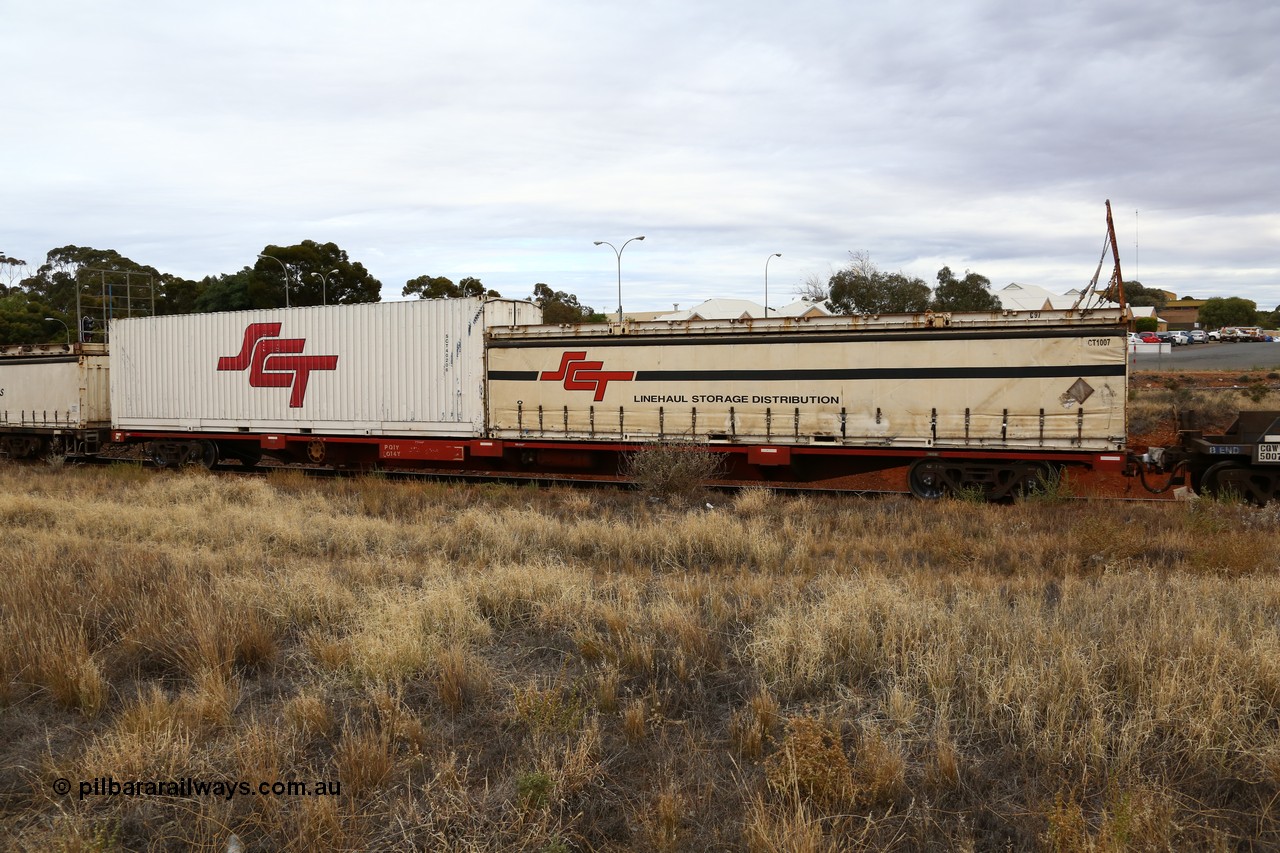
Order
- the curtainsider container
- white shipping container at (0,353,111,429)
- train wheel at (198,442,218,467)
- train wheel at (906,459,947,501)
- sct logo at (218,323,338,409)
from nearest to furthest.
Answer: the curtainsider container < train wheel at (906,459,947,501) < sct logo at (218,323,338,409) < train wheel at (198,442,218,467) < white shipping container at (0,353,111,429)

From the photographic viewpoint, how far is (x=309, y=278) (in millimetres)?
68500

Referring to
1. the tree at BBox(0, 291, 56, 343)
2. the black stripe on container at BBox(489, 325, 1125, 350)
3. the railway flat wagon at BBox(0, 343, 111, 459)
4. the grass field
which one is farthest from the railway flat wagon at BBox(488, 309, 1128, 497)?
the tree at BBox(0, 291, 56, 343)

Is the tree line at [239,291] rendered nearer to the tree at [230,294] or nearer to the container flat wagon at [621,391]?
the tree at [230,294]

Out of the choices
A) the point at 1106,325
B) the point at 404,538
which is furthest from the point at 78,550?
the point at 1106,325

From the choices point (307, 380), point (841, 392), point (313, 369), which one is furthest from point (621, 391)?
point (307, 380)

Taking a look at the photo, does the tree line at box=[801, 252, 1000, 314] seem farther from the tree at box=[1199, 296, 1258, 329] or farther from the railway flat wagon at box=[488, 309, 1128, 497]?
the tree at box=[1199, 296, 1258, 329]

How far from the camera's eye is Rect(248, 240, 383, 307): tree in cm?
6531

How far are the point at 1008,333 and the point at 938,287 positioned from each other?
144 ft

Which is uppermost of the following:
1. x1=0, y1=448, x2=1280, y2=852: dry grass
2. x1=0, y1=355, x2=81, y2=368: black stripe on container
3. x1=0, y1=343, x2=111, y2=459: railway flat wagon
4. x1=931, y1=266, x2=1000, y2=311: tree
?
x1=931, y1=266, x2=1000, y2=311: tree

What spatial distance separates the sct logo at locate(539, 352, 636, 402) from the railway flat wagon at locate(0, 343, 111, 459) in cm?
1333

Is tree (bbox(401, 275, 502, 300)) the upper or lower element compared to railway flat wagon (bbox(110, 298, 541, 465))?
upper

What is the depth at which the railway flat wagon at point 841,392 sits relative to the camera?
14188 mm

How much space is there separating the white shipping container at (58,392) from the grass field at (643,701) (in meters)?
15.4

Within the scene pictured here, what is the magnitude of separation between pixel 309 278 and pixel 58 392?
48465mm
